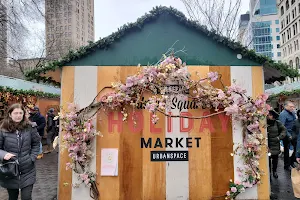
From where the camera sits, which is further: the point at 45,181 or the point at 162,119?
the point at 45,181

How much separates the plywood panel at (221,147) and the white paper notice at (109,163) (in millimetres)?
1747

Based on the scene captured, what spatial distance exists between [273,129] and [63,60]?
497 cm

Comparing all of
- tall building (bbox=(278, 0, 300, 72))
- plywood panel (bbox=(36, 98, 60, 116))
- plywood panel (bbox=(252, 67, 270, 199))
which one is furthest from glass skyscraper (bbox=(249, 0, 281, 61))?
plywood panel (bbox=(252, 67, 270, 199))

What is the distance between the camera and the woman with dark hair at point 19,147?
386cm

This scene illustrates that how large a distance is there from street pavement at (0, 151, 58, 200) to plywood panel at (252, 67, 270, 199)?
13.5 feet

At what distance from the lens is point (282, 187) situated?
20.7ft

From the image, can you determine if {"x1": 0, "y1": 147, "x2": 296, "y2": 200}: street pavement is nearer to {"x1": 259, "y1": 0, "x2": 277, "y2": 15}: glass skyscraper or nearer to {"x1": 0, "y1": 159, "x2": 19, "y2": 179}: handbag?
{"x1": 0, "y1": 159, "x2": 19, "y2": 179}: handbag

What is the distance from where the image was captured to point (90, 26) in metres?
79.8

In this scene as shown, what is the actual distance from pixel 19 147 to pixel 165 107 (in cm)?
244

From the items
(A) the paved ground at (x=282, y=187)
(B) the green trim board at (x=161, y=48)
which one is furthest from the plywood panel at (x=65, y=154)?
(A) the paved ground at (x=282, y=187)

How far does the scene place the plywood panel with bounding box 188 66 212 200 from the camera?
4961mm

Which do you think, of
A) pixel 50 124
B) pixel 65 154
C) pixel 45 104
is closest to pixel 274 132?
pixel 65 154

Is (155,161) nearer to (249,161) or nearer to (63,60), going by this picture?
(249,161)

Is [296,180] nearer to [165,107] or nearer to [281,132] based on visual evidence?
[281,132]
